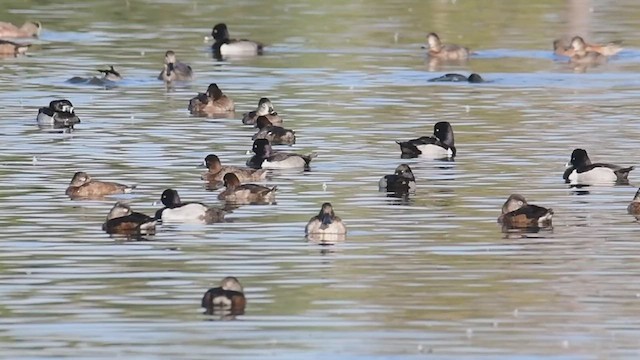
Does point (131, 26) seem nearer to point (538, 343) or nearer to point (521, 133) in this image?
point (521, 133)

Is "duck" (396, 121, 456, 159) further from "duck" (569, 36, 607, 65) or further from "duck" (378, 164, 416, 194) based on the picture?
"duck" (569, 36, 607, 65)

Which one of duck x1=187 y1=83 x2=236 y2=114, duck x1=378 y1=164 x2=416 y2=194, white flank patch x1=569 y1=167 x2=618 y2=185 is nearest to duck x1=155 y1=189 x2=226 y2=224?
duck x1=378 y1=164 x2=416 y2=194

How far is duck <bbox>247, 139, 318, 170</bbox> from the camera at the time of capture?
27.5 metres

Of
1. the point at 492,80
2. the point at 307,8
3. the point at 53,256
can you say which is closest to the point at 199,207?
the point at 53,256

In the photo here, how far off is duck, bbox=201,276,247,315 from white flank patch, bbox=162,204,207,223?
5.19 m

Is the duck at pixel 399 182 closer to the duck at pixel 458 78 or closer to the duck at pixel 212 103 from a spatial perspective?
the duck at pixel 212 103

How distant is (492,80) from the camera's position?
41.3 m

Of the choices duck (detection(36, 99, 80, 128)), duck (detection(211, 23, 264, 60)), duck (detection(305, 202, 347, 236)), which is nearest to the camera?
duck (detection(305, 202, 347, 236))

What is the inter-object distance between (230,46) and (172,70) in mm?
6886

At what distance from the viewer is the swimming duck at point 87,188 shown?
24320mm

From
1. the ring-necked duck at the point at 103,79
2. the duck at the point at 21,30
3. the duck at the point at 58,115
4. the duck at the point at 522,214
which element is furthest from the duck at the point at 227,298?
the duck at the point at 21,30

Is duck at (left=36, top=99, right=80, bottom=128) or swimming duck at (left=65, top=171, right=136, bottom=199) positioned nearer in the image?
swimming duck at (left=65, top=171, right=136, bottom=199)

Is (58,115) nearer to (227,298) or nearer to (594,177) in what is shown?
(594,177)

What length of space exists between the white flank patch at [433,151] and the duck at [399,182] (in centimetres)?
391
